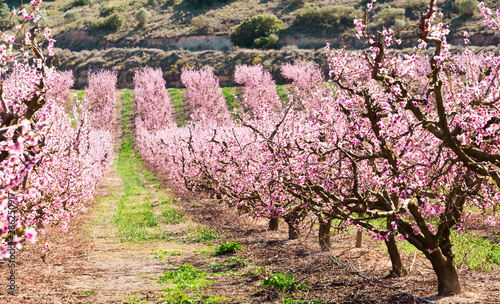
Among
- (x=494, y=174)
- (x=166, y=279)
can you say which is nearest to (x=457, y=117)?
(x=494, y=174)

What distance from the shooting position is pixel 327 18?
68.9 meters

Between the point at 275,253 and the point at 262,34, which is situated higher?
the point at 262,34

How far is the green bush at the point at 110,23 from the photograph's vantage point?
A: 8444 centimetres

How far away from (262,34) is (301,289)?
210 ft

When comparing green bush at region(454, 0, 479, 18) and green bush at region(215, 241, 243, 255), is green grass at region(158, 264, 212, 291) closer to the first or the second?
green bush at region(215, 241, 243, 255)

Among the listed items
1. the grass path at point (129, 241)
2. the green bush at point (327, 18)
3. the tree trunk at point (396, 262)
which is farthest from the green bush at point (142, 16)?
the tree trunk at point (396, 262)

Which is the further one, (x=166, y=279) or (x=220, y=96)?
(x=220, y=96)

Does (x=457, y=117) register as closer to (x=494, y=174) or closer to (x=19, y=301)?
(x=494, y=174)

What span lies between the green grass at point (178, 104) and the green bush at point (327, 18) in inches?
961

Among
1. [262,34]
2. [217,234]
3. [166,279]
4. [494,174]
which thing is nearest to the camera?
[494,174]

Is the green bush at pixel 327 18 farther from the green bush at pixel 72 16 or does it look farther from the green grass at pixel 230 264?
the green grass at pixel 230 264

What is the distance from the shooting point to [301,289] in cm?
862

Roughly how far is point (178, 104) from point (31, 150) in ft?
160

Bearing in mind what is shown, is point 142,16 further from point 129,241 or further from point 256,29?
point 129,241
